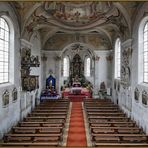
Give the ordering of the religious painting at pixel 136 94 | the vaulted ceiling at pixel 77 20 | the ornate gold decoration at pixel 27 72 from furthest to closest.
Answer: the ornate gold decoration at pixel 27 72 → the vaulted ceiling at pixel 77 20 → the religious painting at pixel 136 94

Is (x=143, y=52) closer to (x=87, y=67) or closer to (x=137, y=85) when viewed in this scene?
(x=137, y=85)

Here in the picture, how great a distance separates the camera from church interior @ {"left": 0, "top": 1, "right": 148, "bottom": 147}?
35.9ft

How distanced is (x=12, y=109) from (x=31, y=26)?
7022 mm

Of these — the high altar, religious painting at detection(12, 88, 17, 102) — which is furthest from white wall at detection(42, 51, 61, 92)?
religious painting at detection(12, 88, 17, 102)

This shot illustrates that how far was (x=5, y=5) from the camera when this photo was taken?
41.4ft

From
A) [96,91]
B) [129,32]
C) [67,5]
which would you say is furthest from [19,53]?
[96,91]

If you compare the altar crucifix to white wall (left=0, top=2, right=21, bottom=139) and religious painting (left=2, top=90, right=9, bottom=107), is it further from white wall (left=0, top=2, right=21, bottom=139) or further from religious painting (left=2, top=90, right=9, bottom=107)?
religious painting (left=2, top=90, right=9, bottom=107)

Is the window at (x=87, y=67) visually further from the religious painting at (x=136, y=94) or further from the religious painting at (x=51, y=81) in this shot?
the religious painting at (x=136, y=94)

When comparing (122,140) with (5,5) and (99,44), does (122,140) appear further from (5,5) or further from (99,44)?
(99,44)

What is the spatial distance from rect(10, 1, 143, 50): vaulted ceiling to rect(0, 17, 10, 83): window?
61.7 inches

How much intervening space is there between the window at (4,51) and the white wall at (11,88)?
18.2 inches

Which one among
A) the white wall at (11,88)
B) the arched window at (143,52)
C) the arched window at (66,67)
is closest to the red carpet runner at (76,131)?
the white wall at (11,88)

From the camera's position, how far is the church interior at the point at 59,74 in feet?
35.9

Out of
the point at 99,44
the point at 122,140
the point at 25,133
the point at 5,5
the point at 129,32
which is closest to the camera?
the point at 122,140
